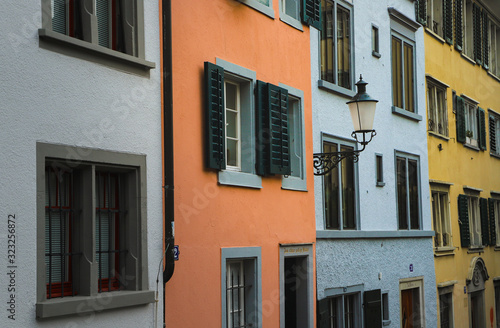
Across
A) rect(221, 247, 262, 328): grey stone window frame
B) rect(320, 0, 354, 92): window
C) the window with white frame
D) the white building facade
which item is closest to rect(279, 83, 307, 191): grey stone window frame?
the white building facade

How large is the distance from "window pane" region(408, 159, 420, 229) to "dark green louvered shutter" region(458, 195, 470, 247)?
3189 mm

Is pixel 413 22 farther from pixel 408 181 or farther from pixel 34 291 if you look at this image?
pixel 34 291

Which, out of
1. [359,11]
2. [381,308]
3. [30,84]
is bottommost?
[381,308]

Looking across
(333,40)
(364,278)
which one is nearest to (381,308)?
(364,278)

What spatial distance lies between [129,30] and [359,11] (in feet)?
28.1

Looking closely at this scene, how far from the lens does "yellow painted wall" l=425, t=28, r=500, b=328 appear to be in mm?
21875

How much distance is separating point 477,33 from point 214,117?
59.1 ft

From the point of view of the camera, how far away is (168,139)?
10070 millimetres

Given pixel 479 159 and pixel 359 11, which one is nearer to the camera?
pixel 359 11

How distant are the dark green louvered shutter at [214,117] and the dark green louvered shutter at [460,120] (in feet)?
44.3

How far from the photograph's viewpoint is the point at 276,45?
13.3 m

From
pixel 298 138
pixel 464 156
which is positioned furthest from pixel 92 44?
pixel 464 156

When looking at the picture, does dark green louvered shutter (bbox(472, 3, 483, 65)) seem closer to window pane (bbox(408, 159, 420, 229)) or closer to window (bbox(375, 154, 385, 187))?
window pane (bbox(408, 159, 420, 229))

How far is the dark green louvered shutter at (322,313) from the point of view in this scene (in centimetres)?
1435
